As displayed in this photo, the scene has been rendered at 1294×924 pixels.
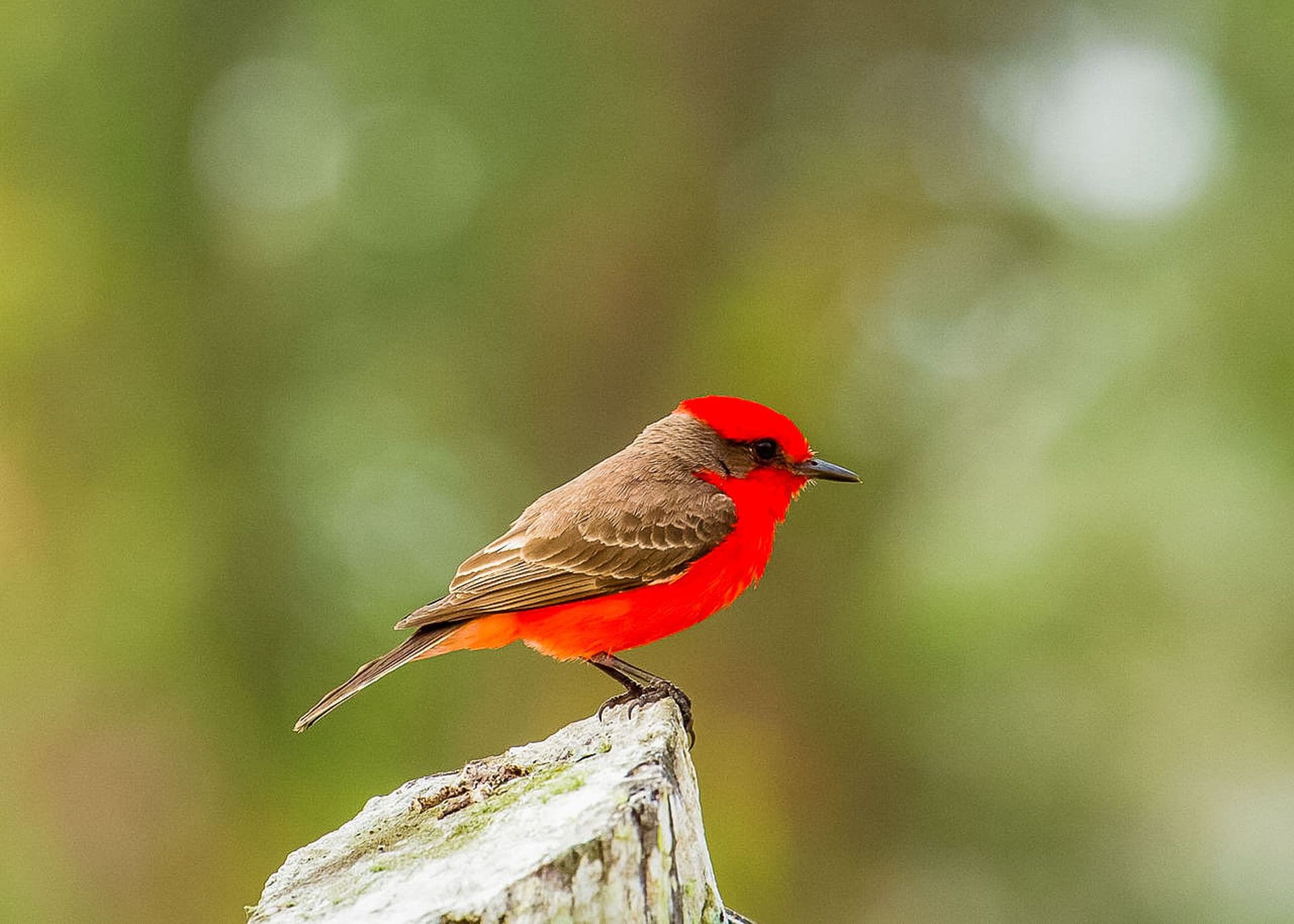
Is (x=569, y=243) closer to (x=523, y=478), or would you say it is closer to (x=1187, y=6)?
(x=523, y=478)

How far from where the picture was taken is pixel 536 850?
294 centimetres

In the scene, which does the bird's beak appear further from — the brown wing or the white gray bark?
the white gray bark

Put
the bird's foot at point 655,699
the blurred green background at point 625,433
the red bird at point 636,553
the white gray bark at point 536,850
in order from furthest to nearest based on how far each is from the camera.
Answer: the blurred green background at point 625,433 → the red bird at point 636,553 → the bird's foot at point 655,699 → the white gray bark at point 536,850

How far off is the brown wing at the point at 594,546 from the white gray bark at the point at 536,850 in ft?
3.29

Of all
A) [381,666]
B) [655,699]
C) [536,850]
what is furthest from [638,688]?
[536,850]

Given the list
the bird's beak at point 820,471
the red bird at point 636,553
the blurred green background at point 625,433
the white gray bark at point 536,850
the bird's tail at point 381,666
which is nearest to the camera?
the white gray bark at point 536,850

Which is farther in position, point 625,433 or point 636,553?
point 625,433

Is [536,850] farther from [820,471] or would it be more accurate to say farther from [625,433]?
[625,433]

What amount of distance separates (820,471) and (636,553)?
0.87 metres

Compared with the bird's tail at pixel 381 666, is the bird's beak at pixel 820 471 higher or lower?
higher

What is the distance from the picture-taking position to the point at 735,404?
17.0ft

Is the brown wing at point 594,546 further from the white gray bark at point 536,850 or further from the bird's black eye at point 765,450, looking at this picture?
the white gray bark at point 536,850

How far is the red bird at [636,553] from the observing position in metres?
4.64

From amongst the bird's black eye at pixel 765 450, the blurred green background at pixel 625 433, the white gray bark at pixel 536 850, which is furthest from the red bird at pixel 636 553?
the blurred green background at pixel 625 433
